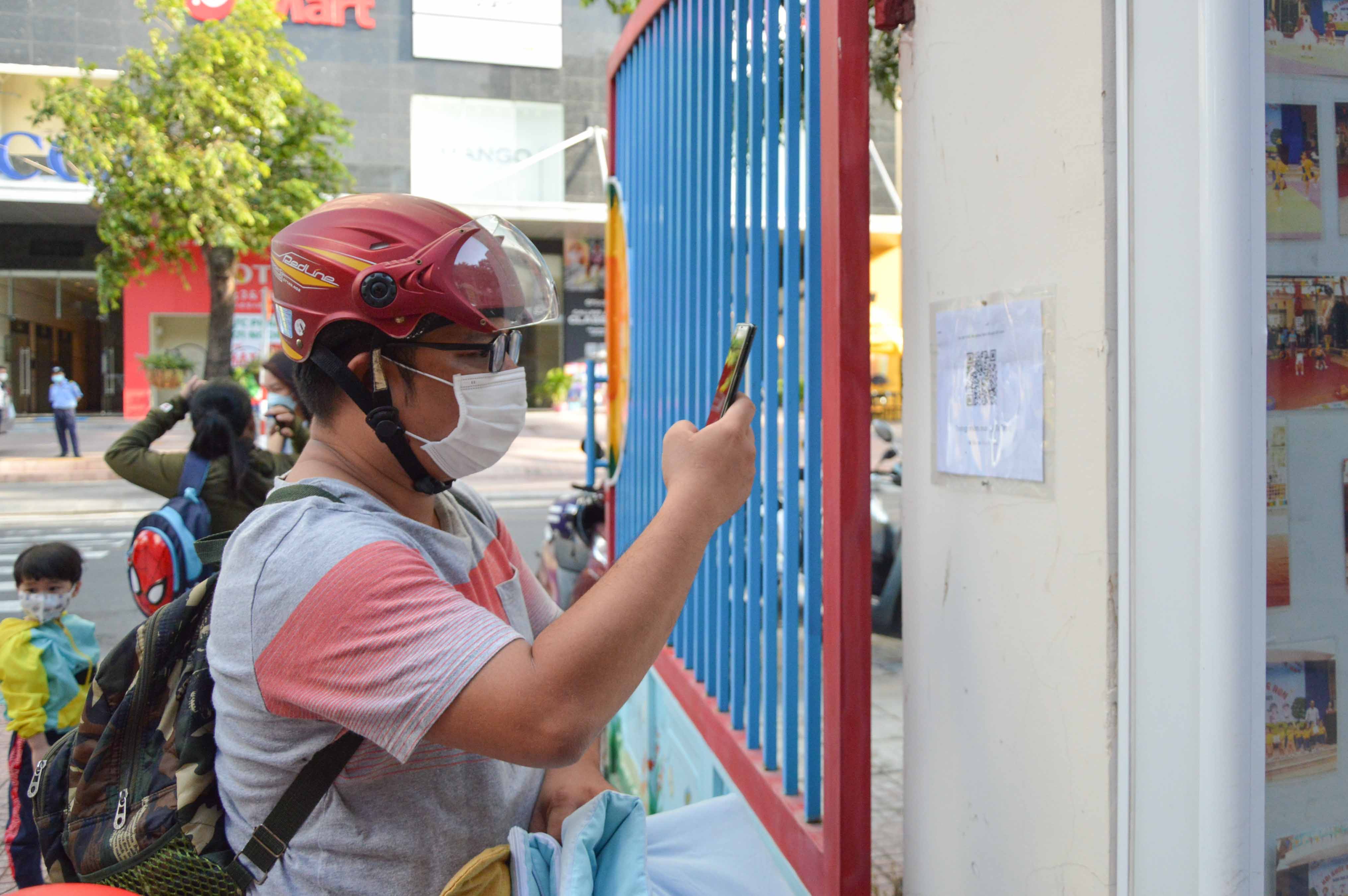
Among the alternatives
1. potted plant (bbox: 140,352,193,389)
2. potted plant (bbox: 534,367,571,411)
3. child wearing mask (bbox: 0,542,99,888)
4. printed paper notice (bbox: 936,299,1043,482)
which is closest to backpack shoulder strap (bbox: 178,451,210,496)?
child wearing mask (bbox: 0,542,99,888)

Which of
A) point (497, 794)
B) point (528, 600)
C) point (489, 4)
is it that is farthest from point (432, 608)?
point (489, 4)

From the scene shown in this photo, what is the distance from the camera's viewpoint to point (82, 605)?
23.7 feet

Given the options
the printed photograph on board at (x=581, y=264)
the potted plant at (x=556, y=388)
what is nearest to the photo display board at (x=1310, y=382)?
the potted plant at (x=556, y=388)

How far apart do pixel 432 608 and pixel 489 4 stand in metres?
20.2

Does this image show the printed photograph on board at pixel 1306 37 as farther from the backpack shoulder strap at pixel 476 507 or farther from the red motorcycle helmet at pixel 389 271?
the backpack shoulder strap at pixel 476 507

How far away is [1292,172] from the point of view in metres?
1.00

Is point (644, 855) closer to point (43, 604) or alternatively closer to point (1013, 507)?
point (1013, 507)

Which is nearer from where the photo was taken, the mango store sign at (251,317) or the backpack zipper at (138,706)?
the backpack zipper at (138,706)

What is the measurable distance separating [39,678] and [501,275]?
2.76 meters

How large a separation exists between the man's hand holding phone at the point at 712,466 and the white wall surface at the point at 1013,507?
357 millimetres

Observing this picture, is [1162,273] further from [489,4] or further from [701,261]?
[489,4]

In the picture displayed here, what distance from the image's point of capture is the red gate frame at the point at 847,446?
64.2 inches

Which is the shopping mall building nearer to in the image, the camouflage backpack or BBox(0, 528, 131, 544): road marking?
BBox(0, 528, 131, 544): road marking

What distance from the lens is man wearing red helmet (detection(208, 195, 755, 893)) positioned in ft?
3.44
